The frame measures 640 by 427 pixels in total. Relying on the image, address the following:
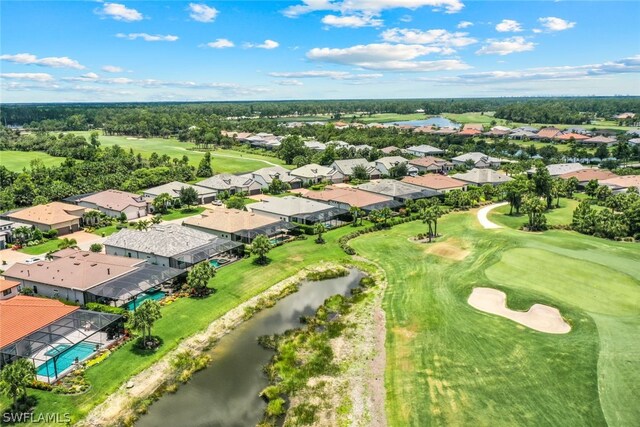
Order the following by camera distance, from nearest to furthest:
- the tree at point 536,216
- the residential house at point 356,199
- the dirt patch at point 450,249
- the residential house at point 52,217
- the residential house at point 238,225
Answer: the dirt patch at point 450,249, the residential house at point 238,225, the residential house at point 52,217, the tree at point 536,216, the residential house at point 356,199

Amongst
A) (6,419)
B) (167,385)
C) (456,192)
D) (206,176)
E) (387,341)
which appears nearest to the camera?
(6,419)

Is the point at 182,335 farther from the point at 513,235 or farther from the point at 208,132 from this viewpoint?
the point at 208,132

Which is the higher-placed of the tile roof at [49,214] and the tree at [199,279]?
the tile roof at [49,214]

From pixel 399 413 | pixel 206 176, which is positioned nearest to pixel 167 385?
pixel 399 413

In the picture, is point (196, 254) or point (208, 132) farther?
point (208, 132)

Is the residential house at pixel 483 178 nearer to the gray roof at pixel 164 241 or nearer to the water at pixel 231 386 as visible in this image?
the gray roof at pixel 164 241

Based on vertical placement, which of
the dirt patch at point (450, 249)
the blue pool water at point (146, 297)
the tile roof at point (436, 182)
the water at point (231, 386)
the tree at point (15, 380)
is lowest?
the water at point (231, 386)

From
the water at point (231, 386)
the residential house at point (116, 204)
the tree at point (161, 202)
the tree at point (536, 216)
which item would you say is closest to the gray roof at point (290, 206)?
the tree at point (161, 202)
